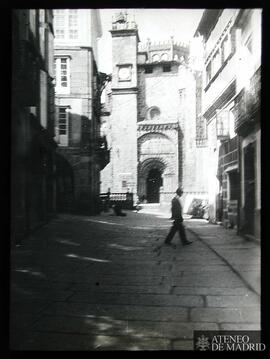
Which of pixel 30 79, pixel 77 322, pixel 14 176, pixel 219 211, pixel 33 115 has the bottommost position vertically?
pixel 77 322

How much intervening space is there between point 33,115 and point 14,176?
1.62m

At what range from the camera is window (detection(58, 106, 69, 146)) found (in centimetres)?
573

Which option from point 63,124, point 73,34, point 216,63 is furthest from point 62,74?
point 216,63

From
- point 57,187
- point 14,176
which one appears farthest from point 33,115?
point 14,176

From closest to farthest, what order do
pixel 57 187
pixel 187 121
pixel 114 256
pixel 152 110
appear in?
pixel 114 256 → pixel 57 187 → pixel 152 110 → pixel 187 121

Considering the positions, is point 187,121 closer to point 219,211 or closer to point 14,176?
point 219,211

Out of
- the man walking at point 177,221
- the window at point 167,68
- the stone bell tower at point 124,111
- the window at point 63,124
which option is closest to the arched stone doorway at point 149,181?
the stone bell tower at point 124,111

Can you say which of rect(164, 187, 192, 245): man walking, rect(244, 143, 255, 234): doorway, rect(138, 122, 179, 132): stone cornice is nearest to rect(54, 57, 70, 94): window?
rect(138, 122, 179, 132): stone cornice

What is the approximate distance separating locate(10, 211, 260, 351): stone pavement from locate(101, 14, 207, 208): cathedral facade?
0.79 metres

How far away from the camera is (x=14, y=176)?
4.87m

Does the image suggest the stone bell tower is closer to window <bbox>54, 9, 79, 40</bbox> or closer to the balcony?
window <bbox>54, 9, 79, 40</bbox>

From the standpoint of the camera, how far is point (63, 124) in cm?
602

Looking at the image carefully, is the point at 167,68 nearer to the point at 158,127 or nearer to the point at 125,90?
the point at 125,90

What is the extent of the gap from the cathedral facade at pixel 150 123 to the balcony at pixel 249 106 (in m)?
0.92
